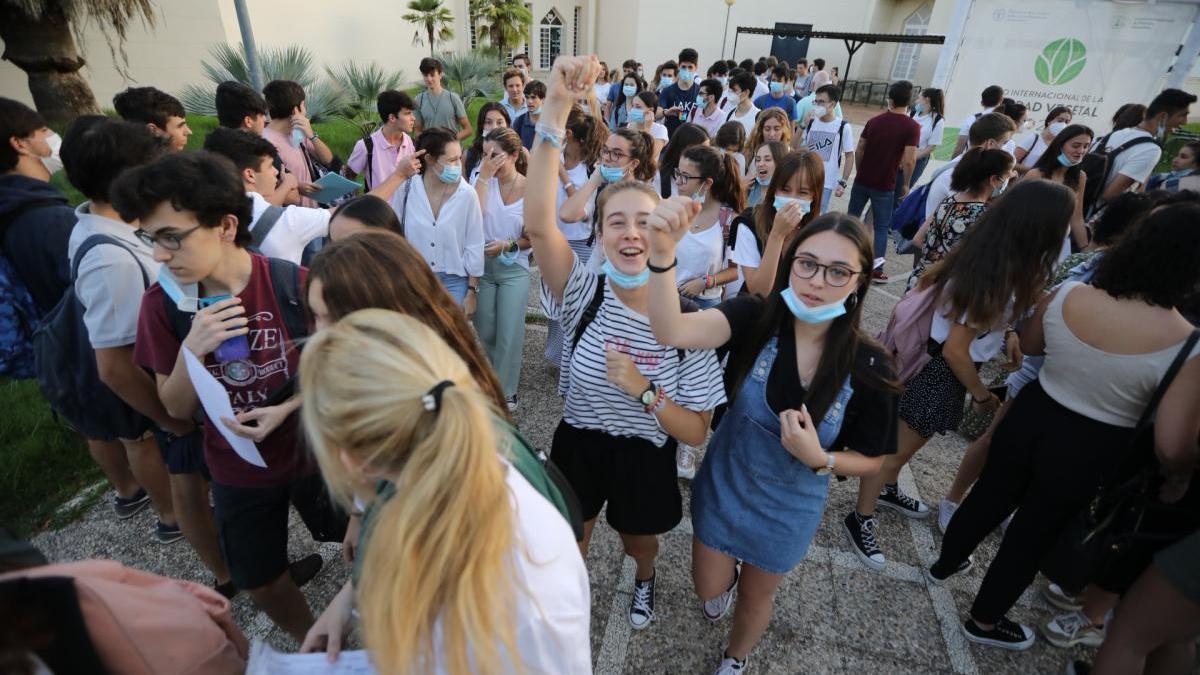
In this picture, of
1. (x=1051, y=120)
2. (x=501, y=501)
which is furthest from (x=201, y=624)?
(x=1051, y=120)

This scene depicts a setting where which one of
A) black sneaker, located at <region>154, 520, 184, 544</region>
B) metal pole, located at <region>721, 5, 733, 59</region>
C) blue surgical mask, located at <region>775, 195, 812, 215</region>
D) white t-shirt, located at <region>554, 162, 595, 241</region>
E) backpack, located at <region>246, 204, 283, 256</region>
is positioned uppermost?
metal pole, located at <region>721, 5, 733, 59</region>

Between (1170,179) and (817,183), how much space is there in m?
4.65

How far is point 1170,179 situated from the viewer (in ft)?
17.0

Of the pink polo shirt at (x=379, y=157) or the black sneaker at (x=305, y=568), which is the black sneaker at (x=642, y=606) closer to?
the black sneaker at (x=305, y=568)

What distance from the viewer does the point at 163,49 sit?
42.9 ft

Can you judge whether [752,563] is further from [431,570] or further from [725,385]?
[431,570]

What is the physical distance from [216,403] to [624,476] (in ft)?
4.86

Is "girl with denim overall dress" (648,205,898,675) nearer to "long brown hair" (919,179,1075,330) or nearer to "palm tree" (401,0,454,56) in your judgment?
"long brown hair" (919,179,1075,330)

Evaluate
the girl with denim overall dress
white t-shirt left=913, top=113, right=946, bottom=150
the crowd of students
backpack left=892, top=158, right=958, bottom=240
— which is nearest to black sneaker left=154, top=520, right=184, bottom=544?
the crowd of students

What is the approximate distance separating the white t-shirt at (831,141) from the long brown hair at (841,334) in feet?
17.1

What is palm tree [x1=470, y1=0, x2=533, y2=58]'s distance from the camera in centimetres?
2248

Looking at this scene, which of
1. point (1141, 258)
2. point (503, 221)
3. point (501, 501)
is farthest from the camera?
point (503, 221)

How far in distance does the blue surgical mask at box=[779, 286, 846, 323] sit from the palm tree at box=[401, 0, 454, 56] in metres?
22.9

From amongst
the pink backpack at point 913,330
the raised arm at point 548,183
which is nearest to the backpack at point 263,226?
Result: the raised arm at point 548,183
